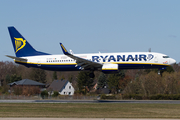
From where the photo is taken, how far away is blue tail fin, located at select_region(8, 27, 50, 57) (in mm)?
48831

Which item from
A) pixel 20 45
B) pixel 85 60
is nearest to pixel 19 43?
pixel 20 45

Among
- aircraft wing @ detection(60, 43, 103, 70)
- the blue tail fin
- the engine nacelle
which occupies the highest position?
the blue tail fin

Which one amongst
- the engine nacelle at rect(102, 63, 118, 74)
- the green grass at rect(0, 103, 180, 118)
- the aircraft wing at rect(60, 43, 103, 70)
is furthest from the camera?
the engine nacelle at rect(102, 63, 118, 74)

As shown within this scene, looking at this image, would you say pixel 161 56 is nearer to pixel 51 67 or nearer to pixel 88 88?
pixel 51 67

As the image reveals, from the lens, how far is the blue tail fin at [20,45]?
160 feet

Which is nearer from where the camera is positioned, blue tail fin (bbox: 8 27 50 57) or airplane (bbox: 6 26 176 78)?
airplane (bbox: 6 26 176 78)

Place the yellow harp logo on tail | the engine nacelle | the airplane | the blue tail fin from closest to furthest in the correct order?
the engine nacelle, the airplane, the blue tail fin, the yellow harp logo on tail

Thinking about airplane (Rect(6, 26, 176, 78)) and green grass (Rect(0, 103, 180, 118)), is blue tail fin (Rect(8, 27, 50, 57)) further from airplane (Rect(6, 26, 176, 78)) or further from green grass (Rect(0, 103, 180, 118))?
green grass (Rect(0, 103, 180, 118))

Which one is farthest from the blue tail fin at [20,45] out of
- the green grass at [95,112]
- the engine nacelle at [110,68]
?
the green grass at [95,112]

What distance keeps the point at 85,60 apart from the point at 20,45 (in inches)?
568

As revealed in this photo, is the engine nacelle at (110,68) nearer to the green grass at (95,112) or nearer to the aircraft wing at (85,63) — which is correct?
the aircraft wing at (85,63)

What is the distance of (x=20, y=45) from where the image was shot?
49.3 m

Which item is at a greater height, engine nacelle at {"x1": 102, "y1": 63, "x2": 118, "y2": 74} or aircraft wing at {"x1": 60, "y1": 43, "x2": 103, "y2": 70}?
aircraft wing at {"x1": 60, "y1": 43, "x2": 103, "y2": 70}

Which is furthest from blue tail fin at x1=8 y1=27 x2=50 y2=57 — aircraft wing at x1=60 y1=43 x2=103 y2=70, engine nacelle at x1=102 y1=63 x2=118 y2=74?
engine nacelle at x1=102 y1=63 x2=118 y2=74
